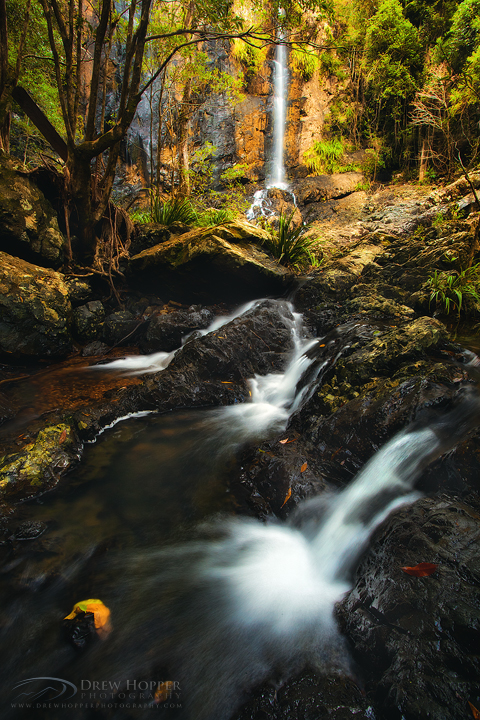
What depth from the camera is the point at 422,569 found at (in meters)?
1.62

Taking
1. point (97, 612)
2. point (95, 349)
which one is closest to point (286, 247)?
point (95, 349)

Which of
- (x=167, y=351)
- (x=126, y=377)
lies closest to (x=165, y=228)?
(x=167, y=351)

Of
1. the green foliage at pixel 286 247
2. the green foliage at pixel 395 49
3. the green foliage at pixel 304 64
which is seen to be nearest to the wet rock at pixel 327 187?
the green foliage at pixel 395 49

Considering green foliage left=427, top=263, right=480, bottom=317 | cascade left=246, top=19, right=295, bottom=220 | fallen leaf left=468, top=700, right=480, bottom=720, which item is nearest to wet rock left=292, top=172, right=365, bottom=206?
cascade left=246, top=19, right=295, bottom=220

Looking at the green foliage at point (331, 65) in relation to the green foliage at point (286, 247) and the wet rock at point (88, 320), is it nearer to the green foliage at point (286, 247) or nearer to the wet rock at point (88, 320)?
the green foliage at point (286, 247)

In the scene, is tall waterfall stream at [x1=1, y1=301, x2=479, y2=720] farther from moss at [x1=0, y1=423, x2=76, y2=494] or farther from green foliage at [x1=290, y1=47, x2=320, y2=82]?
green foliage at [x1=290, y1=47, x2=320, y2=82]

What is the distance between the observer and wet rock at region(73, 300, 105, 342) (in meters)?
5.91

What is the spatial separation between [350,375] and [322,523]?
157 centimetres

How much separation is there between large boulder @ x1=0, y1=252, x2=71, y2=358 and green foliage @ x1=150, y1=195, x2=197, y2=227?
122 inches

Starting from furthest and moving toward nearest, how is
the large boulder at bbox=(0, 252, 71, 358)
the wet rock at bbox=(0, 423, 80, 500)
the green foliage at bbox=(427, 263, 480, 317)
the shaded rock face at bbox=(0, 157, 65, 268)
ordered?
the shaded rock face at bbox=(0, 157, 65, 268) → the large boulder at bbox=(0, 252, 71, 358) → the green foliage at bbox=(427, 263, 480, 317) → the wet rock at bbox=(0, 423, 80, 500)

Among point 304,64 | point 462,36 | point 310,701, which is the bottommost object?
point 310,701

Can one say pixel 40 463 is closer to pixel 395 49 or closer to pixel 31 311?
pixel 31 311

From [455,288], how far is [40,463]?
542cm

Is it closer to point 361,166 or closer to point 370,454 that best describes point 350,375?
point 370,454
